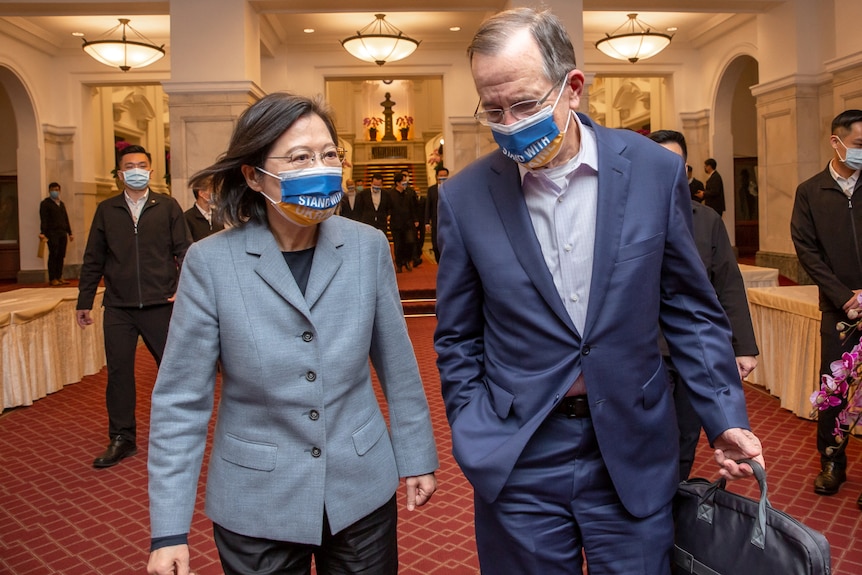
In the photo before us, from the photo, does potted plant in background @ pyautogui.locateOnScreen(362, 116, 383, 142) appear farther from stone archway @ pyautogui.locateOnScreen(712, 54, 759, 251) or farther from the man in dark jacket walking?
stone archway @ pyautogui.locateOnScreen(712, 54, 759, 251)

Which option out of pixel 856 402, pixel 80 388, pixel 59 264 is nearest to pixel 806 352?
pixel 856 402

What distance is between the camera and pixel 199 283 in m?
1.68

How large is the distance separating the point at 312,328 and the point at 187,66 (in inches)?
360

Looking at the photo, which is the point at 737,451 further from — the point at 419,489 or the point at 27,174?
the point at 27,174

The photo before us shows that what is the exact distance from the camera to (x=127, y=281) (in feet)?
15.1

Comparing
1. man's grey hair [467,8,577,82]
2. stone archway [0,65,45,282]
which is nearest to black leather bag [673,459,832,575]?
man's grey hair [467,8,577,82]

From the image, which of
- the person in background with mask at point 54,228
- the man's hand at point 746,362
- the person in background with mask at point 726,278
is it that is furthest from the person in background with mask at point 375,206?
the man's hand at point 746,362

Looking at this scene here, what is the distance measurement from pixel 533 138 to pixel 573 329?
16.3 inches

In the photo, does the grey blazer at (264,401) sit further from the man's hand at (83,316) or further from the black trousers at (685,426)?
the man's hand at (83,316)

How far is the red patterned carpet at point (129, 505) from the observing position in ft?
10.8

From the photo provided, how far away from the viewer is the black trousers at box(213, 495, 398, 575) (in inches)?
65.7

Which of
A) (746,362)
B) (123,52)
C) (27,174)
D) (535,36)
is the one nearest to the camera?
(535,36)

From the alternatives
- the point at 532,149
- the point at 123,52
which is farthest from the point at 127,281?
the point at 123,52

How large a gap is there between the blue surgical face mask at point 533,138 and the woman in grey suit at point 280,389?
43cm
